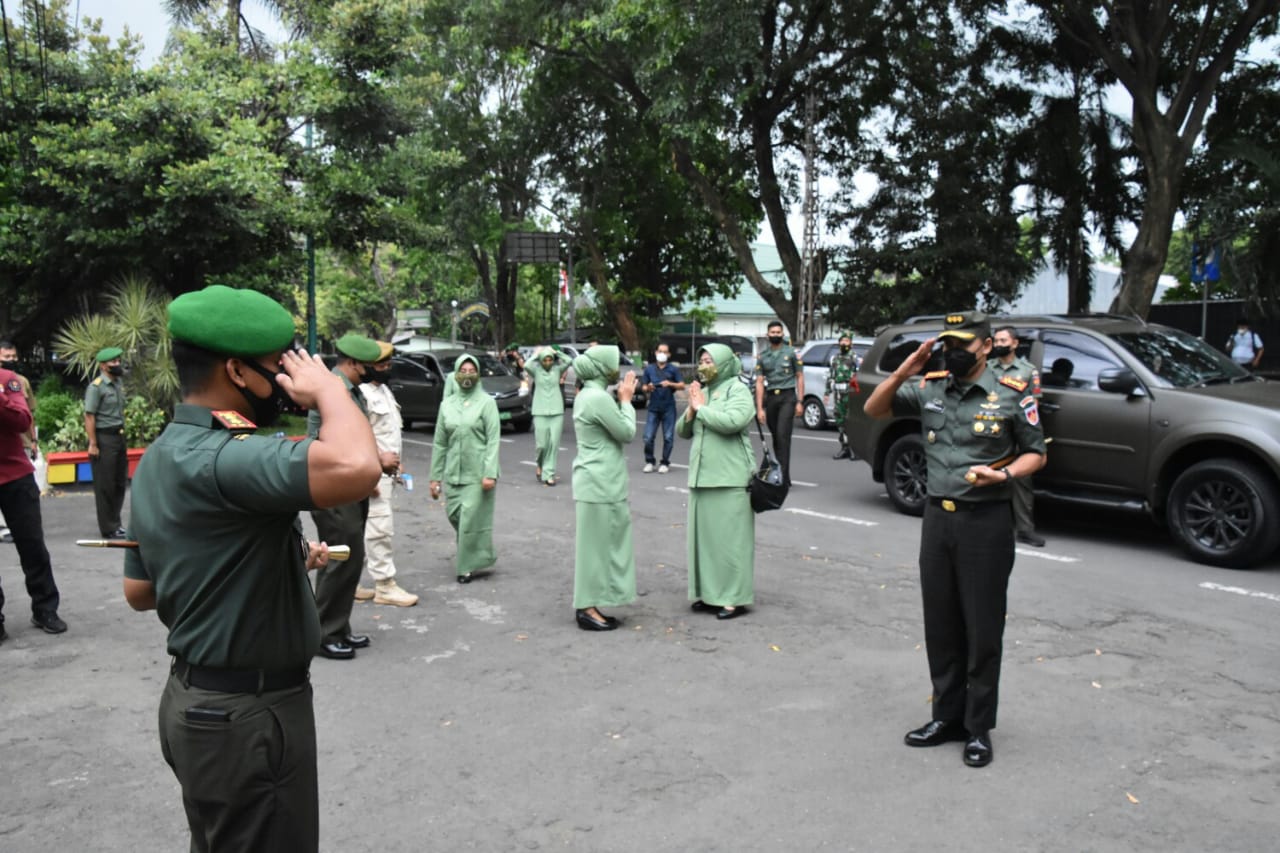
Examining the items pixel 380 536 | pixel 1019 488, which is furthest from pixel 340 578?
pixel 1019 488

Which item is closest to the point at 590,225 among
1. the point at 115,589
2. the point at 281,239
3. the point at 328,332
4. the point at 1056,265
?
the point at 1056,265

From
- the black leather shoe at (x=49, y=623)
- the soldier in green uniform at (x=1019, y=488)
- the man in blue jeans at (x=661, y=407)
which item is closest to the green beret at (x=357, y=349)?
the black leather shoe at (x=49, y=623)

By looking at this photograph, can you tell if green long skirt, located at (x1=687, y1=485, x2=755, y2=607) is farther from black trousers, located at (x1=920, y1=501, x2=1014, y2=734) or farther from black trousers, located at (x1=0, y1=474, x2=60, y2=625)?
black trousers, located at (x1=0, y1=474, x2=60, y2=625)

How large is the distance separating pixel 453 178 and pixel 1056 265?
17.3 m

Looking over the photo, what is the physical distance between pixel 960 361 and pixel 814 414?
1474 cm

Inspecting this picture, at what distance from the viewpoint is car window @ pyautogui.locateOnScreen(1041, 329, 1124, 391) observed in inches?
367

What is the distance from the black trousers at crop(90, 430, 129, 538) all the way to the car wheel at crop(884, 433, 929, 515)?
7.07m

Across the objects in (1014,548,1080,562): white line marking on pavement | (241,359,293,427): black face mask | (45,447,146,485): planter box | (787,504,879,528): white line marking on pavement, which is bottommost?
(1014,548,1080,562): white line marking on pavement

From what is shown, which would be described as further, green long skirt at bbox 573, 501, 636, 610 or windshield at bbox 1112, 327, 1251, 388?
windshield at bbox 1112, 327, 1251, 388

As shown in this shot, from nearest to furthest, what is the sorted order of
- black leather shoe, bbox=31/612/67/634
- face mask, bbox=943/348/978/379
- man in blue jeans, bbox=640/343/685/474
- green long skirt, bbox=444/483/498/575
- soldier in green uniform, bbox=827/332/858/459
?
1. face mask, bbox=943/348/978/379
2. black leather shoe, bbox=31/612/67/634
3. green long skirt, bbox=444/483/498/575
4. man in blue jeans, bbox=640/343/685/474
5. soldier in green uniform, bbox=827/332/858/459

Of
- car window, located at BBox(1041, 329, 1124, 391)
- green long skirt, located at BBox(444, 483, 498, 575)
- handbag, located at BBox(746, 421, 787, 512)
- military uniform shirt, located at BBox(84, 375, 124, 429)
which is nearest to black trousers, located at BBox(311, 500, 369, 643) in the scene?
green long skirt, located at BBox(444, 483, 498, 575)

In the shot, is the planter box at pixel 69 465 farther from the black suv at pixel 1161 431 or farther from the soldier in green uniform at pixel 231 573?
the soldier in green uniform at pixel 231 573

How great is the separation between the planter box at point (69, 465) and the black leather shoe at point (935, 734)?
1092 centimetres

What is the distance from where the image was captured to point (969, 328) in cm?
484
